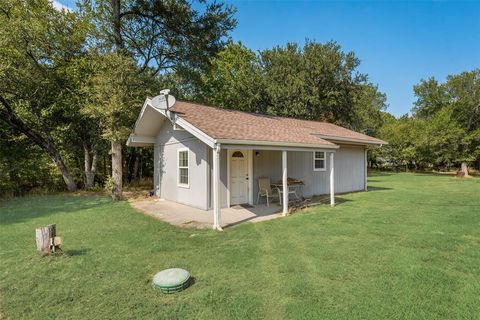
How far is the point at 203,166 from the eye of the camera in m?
8.83

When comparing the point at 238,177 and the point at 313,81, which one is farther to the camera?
the point at 313,81

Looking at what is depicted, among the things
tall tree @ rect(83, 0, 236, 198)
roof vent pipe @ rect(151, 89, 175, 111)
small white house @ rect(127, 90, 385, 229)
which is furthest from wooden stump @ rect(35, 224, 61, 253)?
tall tree @ rect(83, 0, 236, 198)

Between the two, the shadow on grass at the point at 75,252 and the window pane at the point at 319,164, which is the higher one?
the window pane at the point at 319,164

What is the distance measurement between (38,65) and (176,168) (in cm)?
848

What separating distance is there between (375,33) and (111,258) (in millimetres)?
13807

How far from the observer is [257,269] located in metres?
4.16

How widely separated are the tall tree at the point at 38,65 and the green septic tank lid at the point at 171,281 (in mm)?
12589

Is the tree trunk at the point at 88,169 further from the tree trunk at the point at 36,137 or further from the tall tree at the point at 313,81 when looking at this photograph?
the tall tree at the point at 313,81

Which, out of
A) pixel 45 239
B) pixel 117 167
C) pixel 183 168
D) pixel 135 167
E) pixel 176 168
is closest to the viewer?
pixel 45 239

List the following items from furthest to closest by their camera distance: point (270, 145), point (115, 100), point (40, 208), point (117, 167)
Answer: point (117, 167), point (115, 100), point (40, 208), point (270, 145)

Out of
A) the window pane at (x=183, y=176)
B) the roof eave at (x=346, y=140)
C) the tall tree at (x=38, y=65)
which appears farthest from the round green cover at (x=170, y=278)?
the tall tree at (x=38, y=65)

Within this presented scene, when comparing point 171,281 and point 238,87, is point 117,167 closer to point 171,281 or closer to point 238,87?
point 171,281

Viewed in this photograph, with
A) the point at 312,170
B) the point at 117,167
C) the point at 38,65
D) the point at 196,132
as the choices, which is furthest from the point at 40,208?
the point at 312,170

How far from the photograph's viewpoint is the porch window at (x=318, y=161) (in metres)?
11.9
